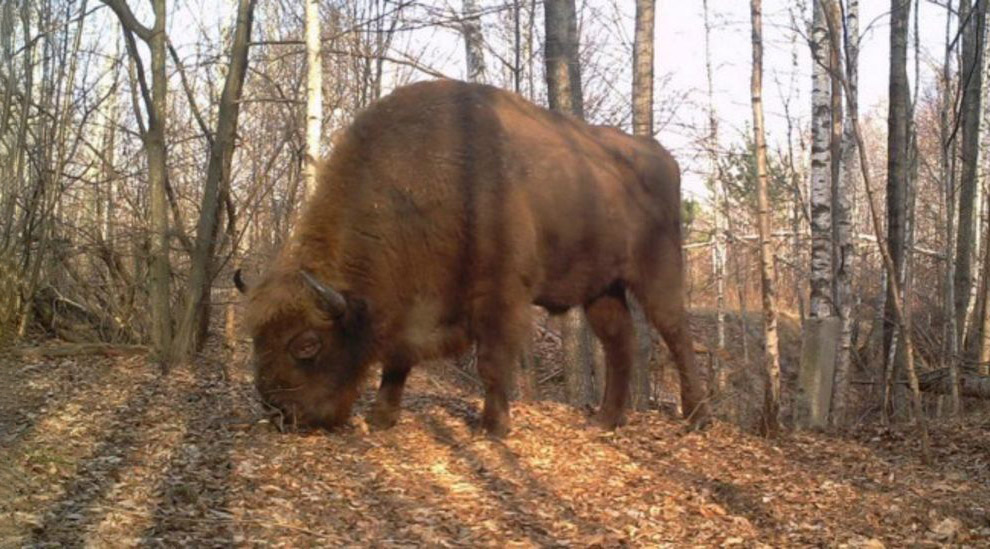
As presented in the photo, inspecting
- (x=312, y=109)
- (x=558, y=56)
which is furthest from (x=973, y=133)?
(x=312, y=109)

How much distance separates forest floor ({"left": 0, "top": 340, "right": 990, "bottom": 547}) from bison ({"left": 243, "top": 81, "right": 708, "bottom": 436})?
1.87 feet

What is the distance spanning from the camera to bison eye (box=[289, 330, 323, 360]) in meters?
6.95

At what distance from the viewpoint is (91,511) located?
16.4ft

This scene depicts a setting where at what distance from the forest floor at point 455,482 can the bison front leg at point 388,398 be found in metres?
0.15

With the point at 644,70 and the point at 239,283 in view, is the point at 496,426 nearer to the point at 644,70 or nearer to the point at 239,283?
the point at 239,283

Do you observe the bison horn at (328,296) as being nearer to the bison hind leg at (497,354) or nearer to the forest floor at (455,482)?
the forest floor at (455,482)

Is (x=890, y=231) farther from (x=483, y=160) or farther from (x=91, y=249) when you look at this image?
(x=91, y=249)

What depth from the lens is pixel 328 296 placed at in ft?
22.4

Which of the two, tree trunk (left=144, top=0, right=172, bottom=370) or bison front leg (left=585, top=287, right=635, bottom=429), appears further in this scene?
tree trunk (left=144, top=0, right=172, bottom=370)

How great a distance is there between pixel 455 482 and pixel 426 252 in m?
1.98

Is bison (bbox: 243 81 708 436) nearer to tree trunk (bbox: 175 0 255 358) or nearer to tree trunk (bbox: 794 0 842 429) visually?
tree trunk (bbox: 794 0 842 429)

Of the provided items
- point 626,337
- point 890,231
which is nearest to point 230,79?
point 626,337

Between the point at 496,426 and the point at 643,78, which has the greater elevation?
the point at 643,78

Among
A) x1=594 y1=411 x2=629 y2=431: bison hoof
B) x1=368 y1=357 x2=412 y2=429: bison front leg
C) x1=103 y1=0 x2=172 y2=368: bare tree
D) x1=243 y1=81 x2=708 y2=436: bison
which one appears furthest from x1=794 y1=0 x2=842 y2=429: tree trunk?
x1=103 y1=0 x2=172 y2=368: bare tree
